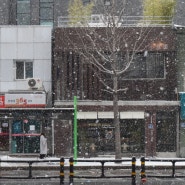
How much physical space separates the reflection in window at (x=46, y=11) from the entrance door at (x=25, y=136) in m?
26.8

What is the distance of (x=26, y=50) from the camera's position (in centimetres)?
3247

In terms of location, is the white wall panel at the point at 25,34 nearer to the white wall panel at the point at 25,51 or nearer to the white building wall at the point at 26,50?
the white building wall at the point at 26,50

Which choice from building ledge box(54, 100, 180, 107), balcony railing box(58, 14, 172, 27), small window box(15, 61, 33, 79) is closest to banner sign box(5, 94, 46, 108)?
building ledge box(54, 100, 180, 107)

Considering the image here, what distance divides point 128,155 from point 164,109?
11.1ft

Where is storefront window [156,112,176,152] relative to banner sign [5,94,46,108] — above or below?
below

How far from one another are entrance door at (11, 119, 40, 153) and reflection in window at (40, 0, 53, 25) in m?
26.8

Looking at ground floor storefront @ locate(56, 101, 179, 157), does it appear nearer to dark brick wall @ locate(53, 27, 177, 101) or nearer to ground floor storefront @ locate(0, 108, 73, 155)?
dark brick wall @ locate(53, 27, 177, 101)

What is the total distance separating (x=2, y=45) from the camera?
1277 inches

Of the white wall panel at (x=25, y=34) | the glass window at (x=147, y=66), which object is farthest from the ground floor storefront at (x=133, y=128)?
the white wall panel at (x=25, y=34)

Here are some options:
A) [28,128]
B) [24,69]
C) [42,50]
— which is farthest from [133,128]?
[24,69]

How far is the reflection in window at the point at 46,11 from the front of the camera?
57281 millimetres

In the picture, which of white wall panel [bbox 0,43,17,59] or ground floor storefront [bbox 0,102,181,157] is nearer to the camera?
ground floor storefront [bbox 0,102,181,157]

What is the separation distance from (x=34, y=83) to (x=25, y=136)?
10.5 feet

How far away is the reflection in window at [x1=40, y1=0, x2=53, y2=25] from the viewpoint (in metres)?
57.3
